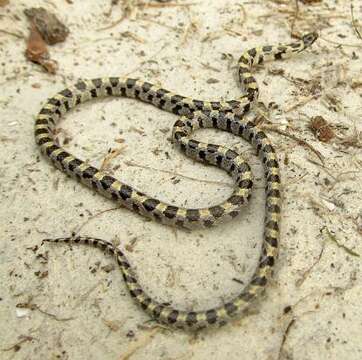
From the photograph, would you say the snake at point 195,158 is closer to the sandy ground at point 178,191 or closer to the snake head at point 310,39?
the snake head at point 310,39

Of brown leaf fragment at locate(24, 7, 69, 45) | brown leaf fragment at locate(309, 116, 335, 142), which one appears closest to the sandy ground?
Result: brown leaf fragment at locate(309, 116, 335, 142)

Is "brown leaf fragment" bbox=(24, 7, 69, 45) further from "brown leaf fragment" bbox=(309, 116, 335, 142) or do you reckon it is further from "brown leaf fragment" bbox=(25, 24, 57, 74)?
"brown leaf fragment" bbox=(309, 116, 335, 142)

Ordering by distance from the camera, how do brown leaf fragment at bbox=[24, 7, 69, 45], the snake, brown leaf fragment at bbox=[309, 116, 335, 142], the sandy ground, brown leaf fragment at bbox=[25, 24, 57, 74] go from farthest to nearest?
brown leaf fragment at bbox=[24, 7, 69, 45]
brown leaf fragment at bbox=[25, 24, 57, 74]
brown leaf fragment at bbox=[309, 116, 335, 142]
the snake
the sandy ground

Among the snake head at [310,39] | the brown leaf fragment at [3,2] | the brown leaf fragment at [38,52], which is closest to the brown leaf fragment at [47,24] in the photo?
the brown leaf fragment at [38,52]

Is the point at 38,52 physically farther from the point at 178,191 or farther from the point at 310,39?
the point at 310,39

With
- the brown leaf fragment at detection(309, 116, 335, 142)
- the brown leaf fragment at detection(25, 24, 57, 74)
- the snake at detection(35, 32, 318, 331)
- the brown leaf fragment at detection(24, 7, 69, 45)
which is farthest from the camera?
the brown leaf fragment at detection(24, 7, 69, 45)

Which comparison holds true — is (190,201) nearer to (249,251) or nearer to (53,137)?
(249,251)
